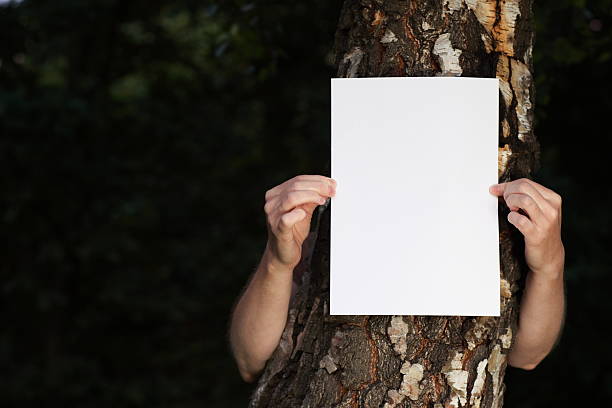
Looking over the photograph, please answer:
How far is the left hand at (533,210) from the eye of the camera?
1198mm

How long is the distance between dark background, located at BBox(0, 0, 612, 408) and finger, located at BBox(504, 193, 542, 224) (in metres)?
3.13

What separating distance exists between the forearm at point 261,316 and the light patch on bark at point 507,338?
38 cm

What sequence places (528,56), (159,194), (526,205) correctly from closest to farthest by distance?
(526,205) → (528,56) → (159,194)

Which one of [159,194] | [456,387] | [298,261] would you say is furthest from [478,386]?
[159,194]

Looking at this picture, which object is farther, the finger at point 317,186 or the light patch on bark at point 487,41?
the light patch on bark at point 487,41

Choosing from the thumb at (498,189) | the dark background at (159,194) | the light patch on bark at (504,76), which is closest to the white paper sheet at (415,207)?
the thumb at (498,189)

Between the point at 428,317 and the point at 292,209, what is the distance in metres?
0.29

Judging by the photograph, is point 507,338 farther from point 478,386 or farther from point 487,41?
point 487,41

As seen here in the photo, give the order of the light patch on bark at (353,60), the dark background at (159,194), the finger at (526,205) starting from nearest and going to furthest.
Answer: the finger at (526,205) → the light patch on bark at (353,60) → the dark background at (159,194)

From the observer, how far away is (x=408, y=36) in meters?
1.35

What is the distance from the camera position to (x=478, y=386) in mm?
1301

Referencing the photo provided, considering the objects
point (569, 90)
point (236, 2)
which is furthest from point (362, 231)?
point (569, 90)

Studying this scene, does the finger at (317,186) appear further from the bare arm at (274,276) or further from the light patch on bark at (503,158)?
the light patch on bark at (503,158)

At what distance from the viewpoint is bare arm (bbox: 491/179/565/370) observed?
47.4 inches
